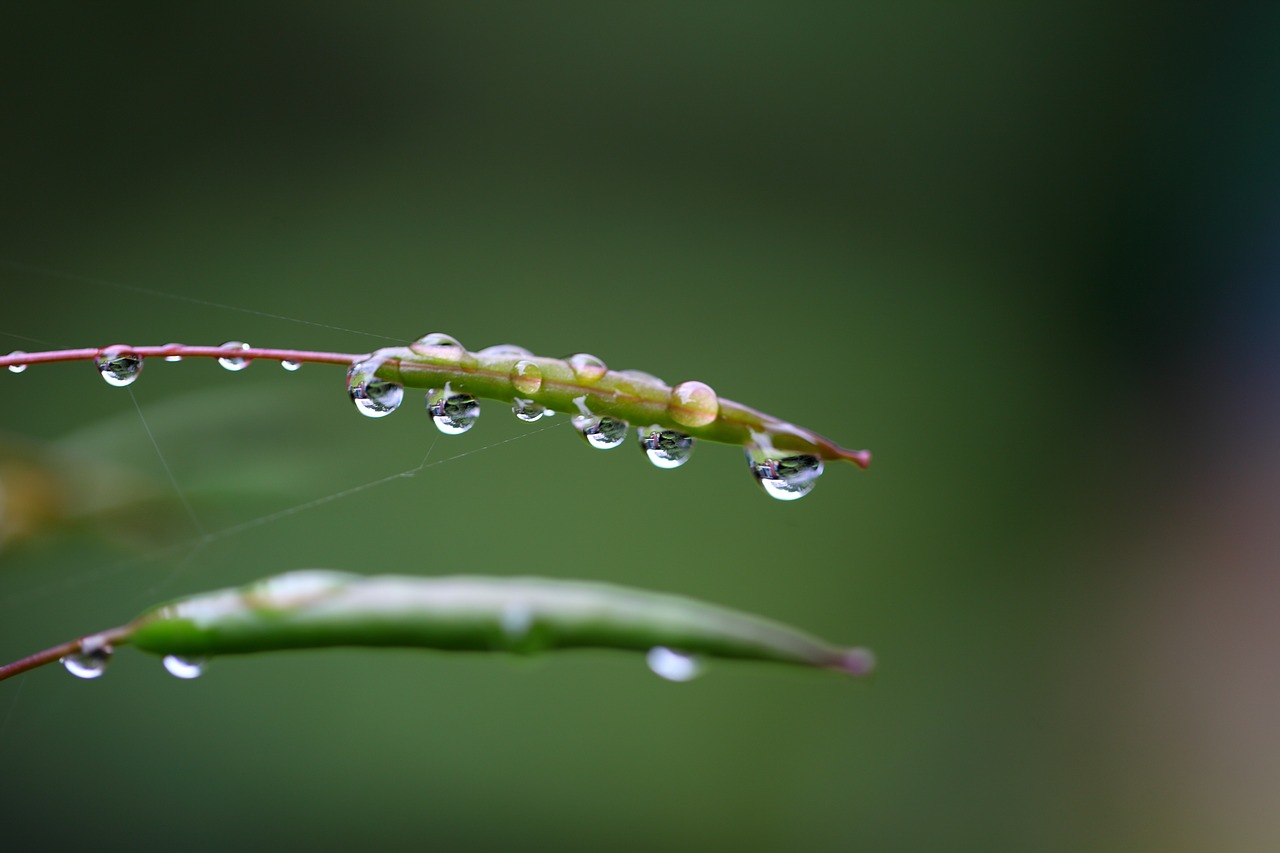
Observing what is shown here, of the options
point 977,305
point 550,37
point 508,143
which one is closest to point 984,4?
point 977,305

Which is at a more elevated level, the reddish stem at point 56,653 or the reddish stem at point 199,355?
the reddish stem at point 199,355

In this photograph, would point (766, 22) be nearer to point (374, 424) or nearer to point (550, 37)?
point (550, 37)

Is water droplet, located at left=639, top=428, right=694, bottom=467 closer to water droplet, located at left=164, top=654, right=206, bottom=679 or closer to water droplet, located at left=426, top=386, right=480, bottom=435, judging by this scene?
water droplet, located at left=426, top=386, right=480, bottom=435

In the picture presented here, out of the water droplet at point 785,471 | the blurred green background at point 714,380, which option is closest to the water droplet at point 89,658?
the water droplet at point 785,471

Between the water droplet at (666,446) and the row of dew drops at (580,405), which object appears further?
the water droplet at (666,446)

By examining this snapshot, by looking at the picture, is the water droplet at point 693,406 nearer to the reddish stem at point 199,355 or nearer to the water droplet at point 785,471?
the water droplet at point 785,471

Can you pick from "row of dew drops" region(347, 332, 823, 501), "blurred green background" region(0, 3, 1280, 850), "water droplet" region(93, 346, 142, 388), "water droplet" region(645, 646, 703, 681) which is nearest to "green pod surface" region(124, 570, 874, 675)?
"water droplet" region(645, 646, 703, 681)
